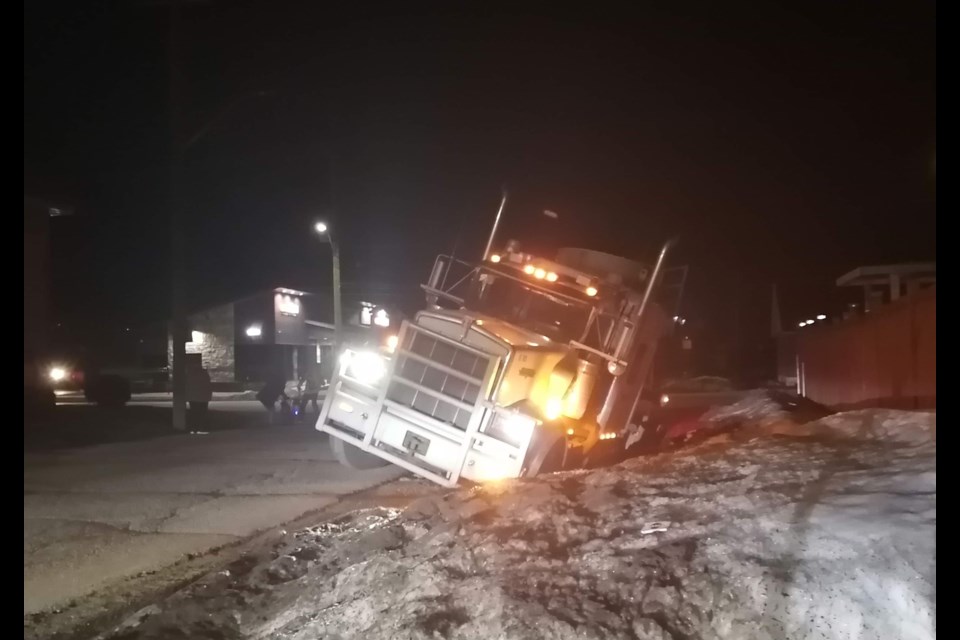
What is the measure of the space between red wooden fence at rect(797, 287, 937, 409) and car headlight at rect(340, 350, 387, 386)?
676cm

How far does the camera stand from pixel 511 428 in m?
10.6

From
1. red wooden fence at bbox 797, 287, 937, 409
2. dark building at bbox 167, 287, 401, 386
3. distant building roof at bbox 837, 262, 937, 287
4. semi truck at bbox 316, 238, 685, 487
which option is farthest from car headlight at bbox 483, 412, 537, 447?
dark building at bbox 167, 287, 401, 386

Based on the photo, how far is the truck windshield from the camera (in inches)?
484

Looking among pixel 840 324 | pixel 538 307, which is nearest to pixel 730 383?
pixel 840 324

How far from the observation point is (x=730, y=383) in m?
38.2

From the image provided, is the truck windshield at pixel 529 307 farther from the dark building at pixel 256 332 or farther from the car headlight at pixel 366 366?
the dark building at pixel 256 332

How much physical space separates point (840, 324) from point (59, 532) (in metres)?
18.2

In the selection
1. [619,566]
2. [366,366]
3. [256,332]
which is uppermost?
[256,332]

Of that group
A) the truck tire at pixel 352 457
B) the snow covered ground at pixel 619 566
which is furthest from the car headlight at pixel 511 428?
the truck tire at pixel 352 457

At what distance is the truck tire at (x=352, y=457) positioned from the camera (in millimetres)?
13523

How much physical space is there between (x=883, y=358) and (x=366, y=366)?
33.6ft

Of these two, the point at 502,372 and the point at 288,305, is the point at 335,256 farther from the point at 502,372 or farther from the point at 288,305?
the point at 288,305

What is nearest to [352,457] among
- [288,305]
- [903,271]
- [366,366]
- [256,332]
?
[366,366]
